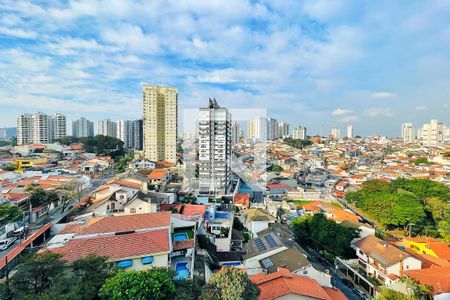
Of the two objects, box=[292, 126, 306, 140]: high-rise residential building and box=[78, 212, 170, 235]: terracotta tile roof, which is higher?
box=[292, 126, 306, 140]: high-rise residential building

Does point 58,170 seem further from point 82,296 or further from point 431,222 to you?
point 431,222

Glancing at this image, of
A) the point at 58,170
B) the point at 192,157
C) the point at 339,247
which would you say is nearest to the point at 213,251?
the point at 339,247

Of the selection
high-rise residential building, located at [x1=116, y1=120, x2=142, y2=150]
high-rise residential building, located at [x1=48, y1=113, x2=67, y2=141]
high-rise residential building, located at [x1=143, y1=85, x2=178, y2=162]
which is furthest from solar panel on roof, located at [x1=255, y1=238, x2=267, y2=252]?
high-rise residential building, located at [x1=48, y1=113, x2=67, y2=141]

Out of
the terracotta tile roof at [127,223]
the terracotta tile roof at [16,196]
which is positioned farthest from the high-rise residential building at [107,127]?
the terracotta tile roof at [127,223]

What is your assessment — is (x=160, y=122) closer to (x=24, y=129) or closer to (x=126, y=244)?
Result: (x=24, y=129)

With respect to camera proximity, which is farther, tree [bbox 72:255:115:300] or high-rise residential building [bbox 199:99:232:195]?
high-rise residential building [bbox 199:99:232:195]

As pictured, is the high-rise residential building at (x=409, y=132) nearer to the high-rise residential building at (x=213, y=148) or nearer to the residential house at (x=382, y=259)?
the high-rise residential building at (x=213, y=148)

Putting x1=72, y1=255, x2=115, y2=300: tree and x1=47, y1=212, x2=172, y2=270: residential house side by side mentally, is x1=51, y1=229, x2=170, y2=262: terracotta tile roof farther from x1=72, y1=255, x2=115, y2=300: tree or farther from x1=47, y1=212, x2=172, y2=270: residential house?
x1=72, y1=255, x2=115, y2=300: tree
